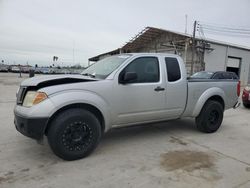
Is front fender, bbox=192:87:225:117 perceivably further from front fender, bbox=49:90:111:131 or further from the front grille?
the front grille

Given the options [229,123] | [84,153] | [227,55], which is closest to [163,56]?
[84,153]

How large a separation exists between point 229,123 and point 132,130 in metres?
3.15

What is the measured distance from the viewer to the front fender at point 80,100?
12.3 ft

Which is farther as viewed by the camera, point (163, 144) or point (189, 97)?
point (189, 97)

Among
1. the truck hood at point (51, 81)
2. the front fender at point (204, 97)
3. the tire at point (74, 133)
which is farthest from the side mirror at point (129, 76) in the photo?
the front fender at point (204, 97)

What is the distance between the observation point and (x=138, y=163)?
12.9ft

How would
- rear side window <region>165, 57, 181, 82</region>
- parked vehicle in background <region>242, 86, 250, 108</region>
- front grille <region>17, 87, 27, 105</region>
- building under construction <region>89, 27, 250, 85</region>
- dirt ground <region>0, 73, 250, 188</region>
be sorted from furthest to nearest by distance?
building under construction <region>89, 27, 250, 85</region> < parked vehicle in background <region>242, 86, 250, 108</region> < rear side window <region>165, 57, 181, 82</region> < front grille <region>17, 87, 27, 105</region> < dirt ground <region>0, 73, 250, 188</region>

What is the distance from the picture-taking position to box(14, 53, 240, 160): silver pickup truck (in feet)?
12.3

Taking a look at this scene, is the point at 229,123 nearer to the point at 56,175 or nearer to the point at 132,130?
the point at 132,130

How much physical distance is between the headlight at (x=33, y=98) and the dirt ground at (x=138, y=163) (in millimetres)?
943

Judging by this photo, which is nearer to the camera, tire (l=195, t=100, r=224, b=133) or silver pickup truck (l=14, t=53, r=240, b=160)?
silver pickup truck (l=14, t=53, r=240, b=160)

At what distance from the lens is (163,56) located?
5215 mm

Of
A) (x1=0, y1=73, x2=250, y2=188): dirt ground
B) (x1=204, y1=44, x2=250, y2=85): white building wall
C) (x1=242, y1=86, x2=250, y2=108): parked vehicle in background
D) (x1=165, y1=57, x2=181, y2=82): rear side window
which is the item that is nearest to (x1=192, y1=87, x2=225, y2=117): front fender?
(x1=0, y1=73, x2=250, y2=188): dirt ground

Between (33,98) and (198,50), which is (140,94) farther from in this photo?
(198,50)
